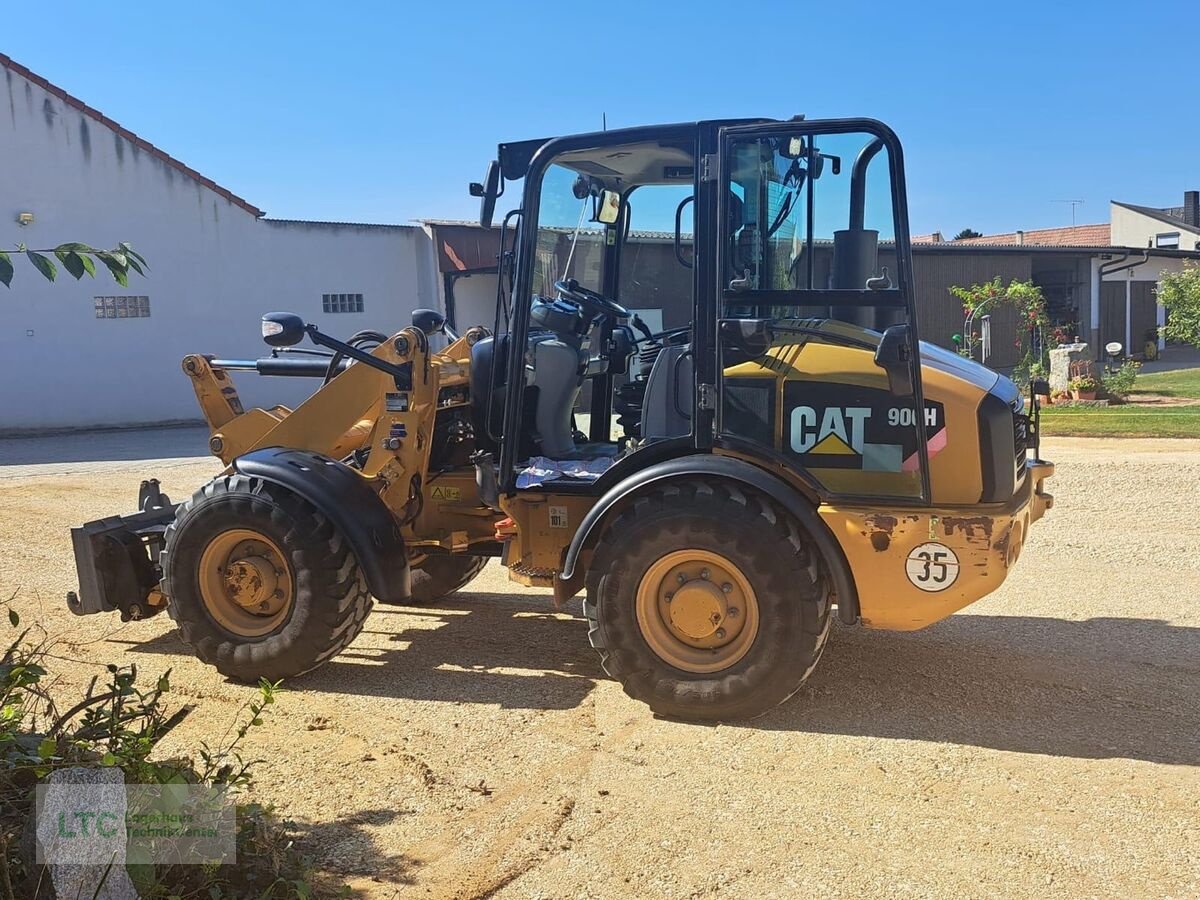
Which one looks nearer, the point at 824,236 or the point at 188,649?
the point at 824,236

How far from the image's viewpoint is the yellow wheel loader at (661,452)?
14.5ft

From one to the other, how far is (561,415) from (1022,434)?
7.64 feet

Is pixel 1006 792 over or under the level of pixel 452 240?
under

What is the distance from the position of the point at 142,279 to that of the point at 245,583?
714 inches

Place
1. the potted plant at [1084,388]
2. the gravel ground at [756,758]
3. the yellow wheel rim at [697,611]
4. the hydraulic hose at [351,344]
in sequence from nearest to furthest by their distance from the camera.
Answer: the gravel ground at [756,758] < the yellow wheel rim at [697,611] < the hydraulic hose at [351,344] < the potted plant at [1084,388]

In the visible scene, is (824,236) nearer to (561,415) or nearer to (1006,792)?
(561,415)

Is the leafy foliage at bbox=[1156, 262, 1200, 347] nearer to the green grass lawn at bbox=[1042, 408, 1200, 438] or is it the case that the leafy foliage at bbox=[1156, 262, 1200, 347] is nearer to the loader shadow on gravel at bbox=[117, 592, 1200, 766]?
the green grass lawn at bbox=[1042, 408, 1200, 438]

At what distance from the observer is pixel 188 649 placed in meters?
6.15

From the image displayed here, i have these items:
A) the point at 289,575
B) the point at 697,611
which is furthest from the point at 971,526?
the point at 289,575

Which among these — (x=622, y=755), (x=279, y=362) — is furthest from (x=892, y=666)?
(x=279, y=362)

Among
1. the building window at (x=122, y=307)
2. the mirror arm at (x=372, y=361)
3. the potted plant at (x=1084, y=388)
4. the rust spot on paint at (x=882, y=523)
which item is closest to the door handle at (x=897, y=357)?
the rust spot on paint at (x=882, y=523)

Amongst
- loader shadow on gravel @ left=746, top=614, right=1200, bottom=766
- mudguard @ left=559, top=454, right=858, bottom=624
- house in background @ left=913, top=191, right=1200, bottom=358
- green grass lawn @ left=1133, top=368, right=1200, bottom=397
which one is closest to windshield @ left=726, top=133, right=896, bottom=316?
mudguard @ left=559, top=454, right=858, bottom=624

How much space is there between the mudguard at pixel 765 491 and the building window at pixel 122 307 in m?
19.7

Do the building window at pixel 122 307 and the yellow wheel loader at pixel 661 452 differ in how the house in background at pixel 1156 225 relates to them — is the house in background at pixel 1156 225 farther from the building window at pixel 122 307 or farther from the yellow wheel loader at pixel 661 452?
the yellow wheel loader at pixel 661 452
